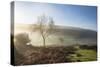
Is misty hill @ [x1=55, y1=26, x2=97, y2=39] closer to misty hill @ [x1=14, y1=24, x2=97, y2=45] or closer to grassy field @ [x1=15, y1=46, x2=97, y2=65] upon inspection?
misty hill @ [x1=14, y1=24, x2=97, y2=45]

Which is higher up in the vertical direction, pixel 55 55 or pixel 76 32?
pixel 76 32

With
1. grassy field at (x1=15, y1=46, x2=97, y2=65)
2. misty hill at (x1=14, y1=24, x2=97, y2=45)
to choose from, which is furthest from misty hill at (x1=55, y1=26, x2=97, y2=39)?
grassy field at (x1=15, y1=46, x2=97, y2=65)

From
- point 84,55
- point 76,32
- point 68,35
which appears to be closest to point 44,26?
point 68,35

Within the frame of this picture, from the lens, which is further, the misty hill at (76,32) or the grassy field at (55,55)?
the misty hill at (76,32)

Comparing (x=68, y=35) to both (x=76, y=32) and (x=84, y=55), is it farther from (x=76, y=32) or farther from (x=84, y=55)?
(x=84, y=55)

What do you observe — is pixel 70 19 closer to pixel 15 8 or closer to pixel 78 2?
pixel 78 2

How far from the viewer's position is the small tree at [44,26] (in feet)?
7.07

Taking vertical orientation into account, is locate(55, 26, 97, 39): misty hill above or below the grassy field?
above

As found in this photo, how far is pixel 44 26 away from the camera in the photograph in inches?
85.7

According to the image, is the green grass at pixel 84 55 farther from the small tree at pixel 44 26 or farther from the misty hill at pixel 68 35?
the small tree at pixel 44 26

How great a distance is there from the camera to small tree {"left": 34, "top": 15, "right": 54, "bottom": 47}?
2.16m

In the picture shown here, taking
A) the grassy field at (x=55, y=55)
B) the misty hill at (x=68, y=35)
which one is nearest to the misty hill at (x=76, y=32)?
the misty hill at (x=68, y=35)
